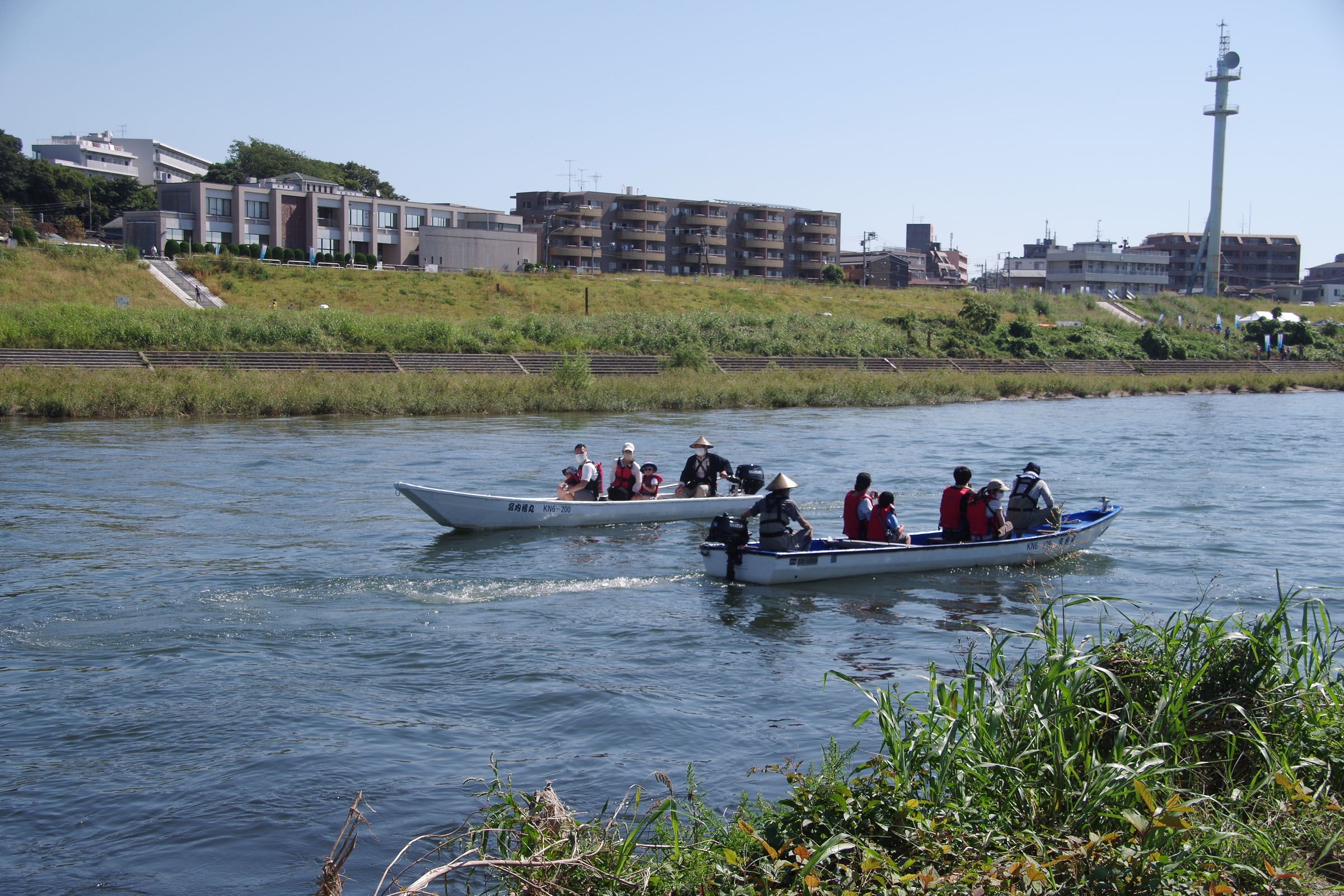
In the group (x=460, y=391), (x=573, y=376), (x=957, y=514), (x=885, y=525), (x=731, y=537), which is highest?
Answer: (x=573, y=376)

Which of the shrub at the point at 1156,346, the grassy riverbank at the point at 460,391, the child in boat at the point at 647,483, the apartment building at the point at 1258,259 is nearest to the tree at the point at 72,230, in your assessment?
the grassy riverbank at the point at 460,391

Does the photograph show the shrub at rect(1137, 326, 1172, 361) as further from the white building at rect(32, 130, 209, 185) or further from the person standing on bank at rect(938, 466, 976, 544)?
the white building at rect(32, 130, 209, 185)

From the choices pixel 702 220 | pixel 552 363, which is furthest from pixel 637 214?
Answer: pixel 552 363

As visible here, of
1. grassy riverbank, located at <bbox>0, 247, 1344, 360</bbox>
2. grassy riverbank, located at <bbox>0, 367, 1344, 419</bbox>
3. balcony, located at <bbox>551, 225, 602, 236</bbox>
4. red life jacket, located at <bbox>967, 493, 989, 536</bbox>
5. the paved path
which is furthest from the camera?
balcony, located at <bbox>551, 225, 602, 236</bbox>

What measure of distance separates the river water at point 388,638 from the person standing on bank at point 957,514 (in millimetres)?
724

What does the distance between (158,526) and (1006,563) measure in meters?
13.5

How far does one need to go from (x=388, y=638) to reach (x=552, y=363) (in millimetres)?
35912

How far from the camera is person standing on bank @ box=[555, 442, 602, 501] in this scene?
1822cm

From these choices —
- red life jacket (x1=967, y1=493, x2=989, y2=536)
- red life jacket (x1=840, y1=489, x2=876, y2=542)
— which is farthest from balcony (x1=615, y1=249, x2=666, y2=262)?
red life jacket (x1=840, y1=489, x2=876, y2=542)

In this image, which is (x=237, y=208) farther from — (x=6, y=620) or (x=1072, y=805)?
(x=1072, y=805)

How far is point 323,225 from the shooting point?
87562 millimetres

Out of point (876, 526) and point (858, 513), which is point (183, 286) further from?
point (876, 526)

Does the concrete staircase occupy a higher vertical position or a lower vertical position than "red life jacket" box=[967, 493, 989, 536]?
higher

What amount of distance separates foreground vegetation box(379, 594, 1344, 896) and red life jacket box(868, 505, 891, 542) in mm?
7056
